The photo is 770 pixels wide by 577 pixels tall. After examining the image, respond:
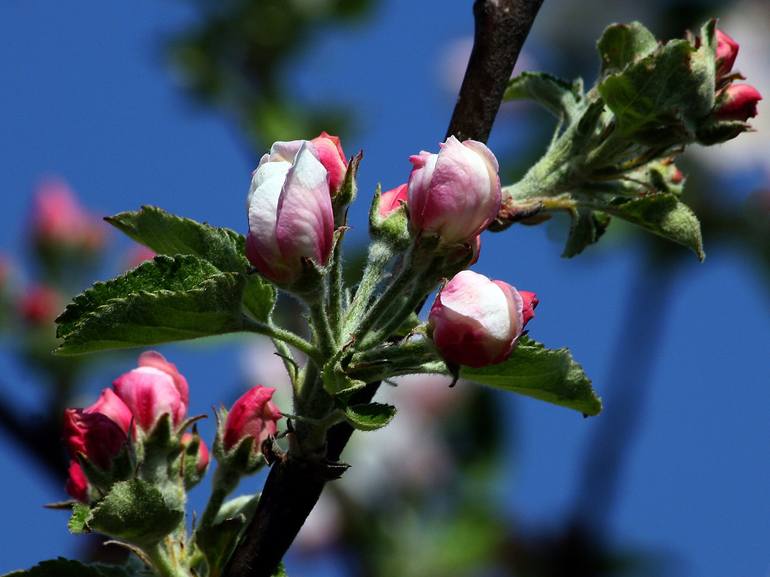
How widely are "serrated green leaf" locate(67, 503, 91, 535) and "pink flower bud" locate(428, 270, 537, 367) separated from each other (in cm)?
38

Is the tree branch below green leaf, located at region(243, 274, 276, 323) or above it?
above

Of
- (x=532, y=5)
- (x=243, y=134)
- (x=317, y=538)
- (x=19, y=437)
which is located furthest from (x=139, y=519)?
(x=243, y=134)

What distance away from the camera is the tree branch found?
4.29 feet

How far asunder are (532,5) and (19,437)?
130 centimetres

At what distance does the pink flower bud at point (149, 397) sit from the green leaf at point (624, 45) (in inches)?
22.9

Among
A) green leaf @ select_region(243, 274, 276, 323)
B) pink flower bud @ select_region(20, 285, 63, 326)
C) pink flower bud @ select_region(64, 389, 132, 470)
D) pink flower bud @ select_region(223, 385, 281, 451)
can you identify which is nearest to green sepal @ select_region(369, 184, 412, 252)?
green leaf @ select_region(243, 274, 276, 323)

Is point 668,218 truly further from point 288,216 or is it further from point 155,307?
point 155,307

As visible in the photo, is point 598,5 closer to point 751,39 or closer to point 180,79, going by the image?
point 751,39

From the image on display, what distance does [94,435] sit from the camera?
124 centimetres

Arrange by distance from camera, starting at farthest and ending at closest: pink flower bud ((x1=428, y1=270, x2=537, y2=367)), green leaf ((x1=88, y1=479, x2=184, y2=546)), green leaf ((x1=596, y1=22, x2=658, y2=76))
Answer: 1. green leaf ((x1=596, y1=22, x2=658, y2=76))
2. green leaf ((x1=88, y1=479, x2=184, y2=546))
3. pink flower bud ((x1=428, y1=270, x2=537, y2=367))

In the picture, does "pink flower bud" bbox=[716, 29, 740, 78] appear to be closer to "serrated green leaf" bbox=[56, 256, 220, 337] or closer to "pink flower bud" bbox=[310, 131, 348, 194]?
"pink flower bud" bbox=[310, 131, 348, 194]

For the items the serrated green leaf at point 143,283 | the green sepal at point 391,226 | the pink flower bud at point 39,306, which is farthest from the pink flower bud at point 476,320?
the pink flower bud at point 39,306

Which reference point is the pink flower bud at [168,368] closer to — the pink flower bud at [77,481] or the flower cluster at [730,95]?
the pink flower bud at [77,481]

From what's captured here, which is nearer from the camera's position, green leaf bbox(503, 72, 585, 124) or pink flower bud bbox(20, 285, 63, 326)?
green leaf bbox(503, 72, 585, 124)
